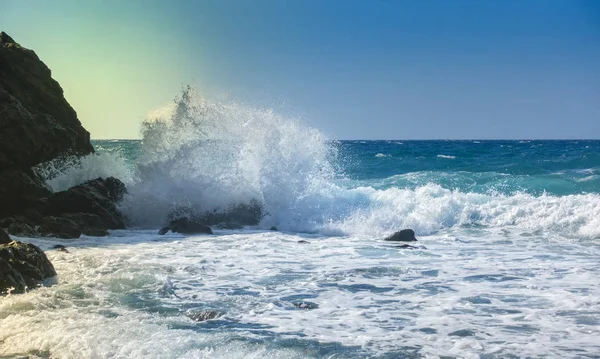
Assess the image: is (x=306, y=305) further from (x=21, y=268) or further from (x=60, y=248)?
(x=60, y=248)

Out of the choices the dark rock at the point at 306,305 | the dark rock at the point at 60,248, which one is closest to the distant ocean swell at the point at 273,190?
the dark rock at the point at 60,248

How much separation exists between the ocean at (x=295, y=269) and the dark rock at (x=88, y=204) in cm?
56

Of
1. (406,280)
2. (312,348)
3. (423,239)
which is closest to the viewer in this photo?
(312,348)

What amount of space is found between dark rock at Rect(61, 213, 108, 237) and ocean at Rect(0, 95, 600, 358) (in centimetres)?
43

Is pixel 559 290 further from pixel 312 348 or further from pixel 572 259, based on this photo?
pixel 312 348

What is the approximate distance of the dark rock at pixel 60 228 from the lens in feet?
37.5

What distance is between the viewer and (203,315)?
6.14 m

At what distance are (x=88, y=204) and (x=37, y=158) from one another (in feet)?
4.97

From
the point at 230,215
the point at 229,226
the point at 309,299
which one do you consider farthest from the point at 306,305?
the point at 230,215

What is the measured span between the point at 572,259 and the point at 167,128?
11347mm

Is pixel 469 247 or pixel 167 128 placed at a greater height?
pixel 167 128

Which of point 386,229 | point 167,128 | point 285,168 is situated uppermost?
point 167,128

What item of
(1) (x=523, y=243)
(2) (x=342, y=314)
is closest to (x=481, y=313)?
(2) (x=342, y=314)

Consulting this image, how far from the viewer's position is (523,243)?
11.7 metres
